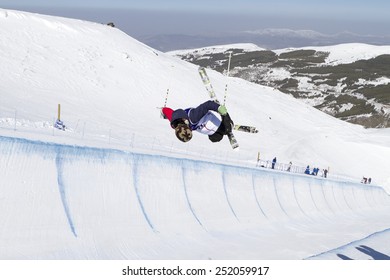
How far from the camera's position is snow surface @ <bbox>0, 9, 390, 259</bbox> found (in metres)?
14.6

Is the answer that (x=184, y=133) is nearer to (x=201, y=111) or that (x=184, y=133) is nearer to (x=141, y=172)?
(x=201, y=111)

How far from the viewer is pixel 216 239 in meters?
18.8

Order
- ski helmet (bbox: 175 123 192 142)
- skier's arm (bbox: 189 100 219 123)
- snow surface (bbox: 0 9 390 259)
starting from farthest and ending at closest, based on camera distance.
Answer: snow surface (bbox: 0 9 390 259) < skier's arm (bbox: 189 100 219 123) < ski helmet (bbox: 175 123 192 142)

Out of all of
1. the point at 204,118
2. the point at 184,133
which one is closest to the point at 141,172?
the point at 204,118

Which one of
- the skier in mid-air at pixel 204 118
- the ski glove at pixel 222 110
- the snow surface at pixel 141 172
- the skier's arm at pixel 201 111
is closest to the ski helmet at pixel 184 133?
the skier in mid-air at pixel 204 118

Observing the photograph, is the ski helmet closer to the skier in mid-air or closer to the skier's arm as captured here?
the skier in mid-air

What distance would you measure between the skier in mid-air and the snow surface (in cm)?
512

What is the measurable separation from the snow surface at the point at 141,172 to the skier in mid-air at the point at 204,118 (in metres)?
5.12

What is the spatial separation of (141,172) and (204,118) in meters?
7.73

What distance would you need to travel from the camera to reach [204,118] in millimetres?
11688

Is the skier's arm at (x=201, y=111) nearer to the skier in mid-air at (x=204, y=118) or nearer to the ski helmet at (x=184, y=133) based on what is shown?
the skier in mid-air at (x=204, y=118)

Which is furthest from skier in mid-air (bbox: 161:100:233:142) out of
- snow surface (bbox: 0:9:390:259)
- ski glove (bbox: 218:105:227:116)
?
snow surface (bbox: 0:9:390:259)

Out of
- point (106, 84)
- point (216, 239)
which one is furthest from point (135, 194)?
point (106, 84)
